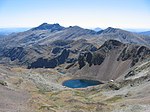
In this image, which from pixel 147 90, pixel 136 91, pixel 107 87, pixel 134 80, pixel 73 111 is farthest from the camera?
pixel 107 87

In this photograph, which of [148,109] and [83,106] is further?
[83,106]

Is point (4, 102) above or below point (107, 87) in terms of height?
above

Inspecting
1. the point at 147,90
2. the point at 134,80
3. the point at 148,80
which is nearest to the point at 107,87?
the point at 134,80

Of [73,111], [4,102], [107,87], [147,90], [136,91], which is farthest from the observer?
[107,87]

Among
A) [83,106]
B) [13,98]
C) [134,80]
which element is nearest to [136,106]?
[83,106]

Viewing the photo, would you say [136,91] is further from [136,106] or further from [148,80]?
[136,106]

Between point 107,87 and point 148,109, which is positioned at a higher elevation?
point 148,109

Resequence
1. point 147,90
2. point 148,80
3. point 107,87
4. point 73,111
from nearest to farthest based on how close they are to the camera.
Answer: point 73,111 → point 147,90 → point 148,80 → point 107,87

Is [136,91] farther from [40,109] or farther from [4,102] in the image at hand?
[4,102]

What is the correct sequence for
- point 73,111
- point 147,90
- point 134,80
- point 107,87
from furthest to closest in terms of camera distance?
point 107,87
point 134,80
point 147,90
point 73,111
